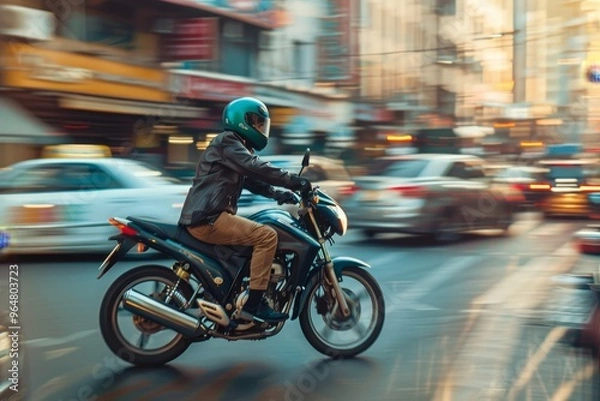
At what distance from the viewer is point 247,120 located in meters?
4.95

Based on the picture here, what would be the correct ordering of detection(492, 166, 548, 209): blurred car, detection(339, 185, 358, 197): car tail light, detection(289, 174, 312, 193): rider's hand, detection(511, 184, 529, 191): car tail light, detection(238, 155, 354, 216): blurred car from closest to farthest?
1. detection(289, 174, 312, 193): rider's hand
2. detection(339, 185, 358, 197): car tail light
3. detection(238, 155, 354, 216): blurred car
4. detection(511, 184, 529, 191): car tail light
5. detection(492, 166, 548, 209): blurred car

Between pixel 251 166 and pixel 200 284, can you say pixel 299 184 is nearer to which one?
pixel 251 166

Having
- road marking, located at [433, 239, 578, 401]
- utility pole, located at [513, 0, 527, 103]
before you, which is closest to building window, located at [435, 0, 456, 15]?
utility pole, located at [513, 0, 527, 103]

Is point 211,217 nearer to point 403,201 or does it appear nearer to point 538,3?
point 403,201

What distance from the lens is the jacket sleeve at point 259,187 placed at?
5.17 m

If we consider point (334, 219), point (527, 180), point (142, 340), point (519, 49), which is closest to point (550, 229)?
point (527, 180)

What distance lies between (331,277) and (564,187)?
35.4 ft

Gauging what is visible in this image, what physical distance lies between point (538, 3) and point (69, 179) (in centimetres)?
739

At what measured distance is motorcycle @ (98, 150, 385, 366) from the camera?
189 inches

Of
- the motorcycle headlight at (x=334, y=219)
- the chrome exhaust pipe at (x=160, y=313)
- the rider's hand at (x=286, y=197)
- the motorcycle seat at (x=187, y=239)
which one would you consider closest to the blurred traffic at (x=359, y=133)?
the chrome exhaust pipe at (x=160, y=313)

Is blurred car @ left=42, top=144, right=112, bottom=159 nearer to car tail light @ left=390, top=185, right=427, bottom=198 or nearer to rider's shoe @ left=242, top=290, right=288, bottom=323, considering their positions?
car tail light @ left=390, top=185, right=427, bottom=198

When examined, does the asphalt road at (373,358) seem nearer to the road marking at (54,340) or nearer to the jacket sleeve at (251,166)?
the road marking at (54,340)

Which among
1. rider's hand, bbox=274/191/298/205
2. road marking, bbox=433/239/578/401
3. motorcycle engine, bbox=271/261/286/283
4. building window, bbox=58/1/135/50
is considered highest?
building window, bbox=58/1/135/50

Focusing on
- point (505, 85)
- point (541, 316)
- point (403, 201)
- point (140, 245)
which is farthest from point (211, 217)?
point (505, 85)
